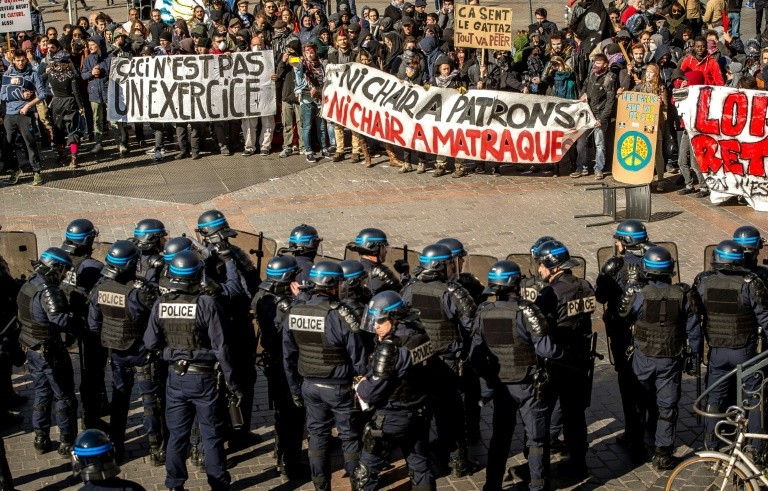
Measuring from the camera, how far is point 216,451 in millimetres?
8984

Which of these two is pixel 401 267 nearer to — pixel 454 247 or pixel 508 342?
pixel 454 247

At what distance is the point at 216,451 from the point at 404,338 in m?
1.82

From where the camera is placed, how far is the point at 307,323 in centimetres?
873

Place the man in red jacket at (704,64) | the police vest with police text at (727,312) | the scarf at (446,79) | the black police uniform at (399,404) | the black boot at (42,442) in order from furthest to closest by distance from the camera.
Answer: the scarf at (446,79)
the man in red jacket at (704,64)
the black boot at (42,442)
the police vest with police text at (727,312)
the black police uniform at (399,404)

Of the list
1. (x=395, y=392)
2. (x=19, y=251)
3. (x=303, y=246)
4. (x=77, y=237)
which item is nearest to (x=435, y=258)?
(x=395, y=392)

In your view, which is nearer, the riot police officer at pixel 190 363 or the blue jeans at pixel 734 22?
the riot police officer at pixel 190 363

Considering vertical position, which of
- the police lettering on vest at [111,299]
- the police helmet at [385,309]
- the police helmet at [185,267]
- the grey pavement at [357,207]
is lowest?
the grey pavement at [357,207]

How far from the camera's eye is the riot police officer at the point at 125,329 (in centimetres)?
960

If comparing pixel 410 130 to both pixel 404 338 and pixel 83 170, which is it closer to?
pixel 83 170

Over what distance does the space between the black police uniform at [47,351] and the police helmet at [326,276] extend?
2334 mm

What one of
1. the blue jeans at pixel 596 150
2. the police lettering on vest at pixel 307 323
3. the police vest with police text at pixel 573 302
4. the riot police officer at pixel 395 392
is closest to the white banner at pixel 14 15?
the blue jeans at pixel 596 150

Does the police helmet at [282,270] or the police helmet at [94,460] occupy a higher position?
the police helmet at [282,270]

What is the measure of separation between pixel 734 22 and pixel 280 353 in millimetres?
16880

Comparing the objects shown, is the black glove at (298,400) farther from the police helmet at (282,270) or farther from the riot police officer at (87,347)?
the riot police officer at (87,347)
